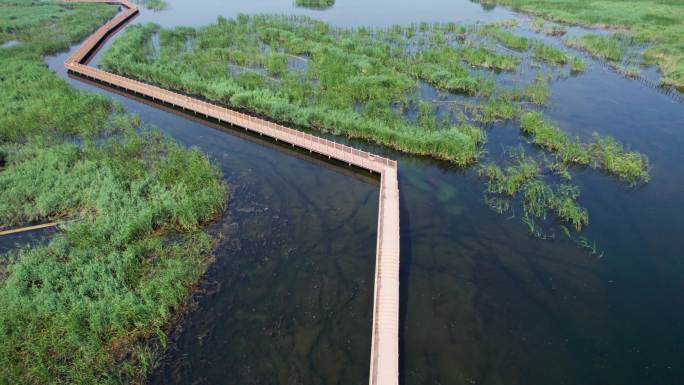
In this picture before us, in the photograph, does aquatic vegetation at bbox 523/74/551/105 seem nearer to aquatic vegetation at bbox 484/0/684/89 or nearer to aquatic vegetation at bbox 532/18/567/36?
aquatic vegetation at bbox 484/0/684/89

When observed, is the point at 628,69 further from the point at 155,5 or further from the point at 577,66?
the point at 155,5

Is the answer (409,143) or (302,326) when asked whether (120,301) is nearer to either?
(302,326)

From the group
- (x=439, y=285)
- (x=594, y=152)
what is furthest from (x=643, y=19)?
(x=439, y=285)

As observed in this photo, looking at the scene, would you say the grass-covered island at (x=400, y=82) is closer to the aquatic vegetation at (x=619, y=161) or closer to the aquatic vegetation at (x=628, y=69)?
the aquatic vegetation at (x=619, y=161)

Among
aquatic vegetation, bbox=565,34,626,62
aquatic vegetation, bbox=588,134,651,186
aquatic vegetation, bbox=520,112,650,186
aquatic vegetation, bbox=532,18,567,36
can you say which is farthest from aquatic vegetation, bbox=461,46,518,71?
aquatic vegetation, bbox=588,134,651,186

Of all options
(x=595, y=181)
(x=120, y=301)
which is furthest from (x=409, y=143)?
(x=120, y=301)

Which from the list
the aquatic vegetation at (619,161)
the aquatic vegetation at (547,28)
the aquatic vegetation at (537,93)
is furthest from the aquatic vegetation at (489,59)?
the aquatic vegetation at (619,161)
